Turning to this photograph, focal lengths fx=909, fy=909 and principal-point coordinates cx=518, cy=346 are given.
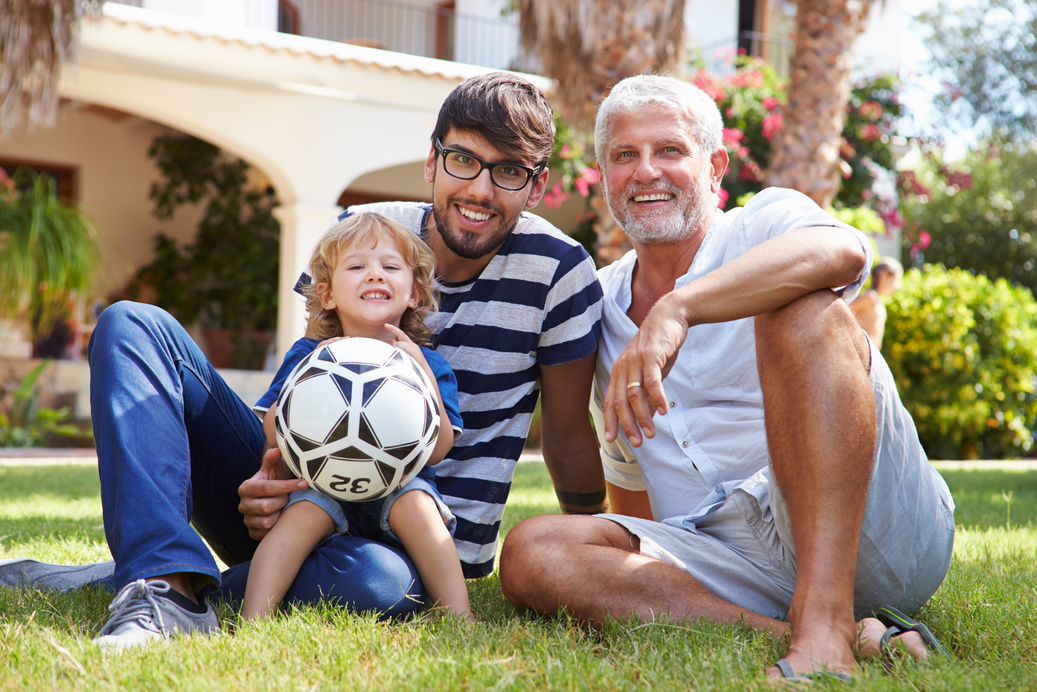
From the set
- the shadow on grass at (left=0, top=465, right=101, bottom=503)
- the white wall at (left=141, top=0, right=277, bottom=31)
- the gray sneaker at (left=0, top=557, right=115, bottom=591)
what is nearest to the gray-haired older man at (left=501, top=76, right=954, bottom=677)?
the gray sneaker at (left=0, top=557, right=115, bottom=591)

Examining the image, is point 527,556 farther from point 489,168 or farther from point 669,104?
point 669,104

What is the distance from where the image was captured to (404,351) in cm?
248

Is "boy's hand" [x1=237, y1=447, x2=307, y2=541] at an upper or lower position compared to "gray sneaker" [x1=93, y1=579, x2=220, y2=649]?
upper

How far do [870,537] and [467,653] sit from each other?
97 cm

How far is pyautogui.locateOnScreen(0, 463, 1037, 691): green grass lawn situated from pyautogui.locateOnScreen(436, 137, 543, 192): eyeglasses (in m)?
1.24

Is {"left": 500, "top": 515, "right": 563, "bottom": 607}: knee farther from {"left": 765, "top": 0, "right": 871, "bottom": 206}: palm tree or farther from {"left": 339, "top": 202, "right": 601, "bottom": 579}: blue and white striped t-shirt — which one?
{"left": 765, "top": 0, "right": 871, "bottom": 206}: palm tree

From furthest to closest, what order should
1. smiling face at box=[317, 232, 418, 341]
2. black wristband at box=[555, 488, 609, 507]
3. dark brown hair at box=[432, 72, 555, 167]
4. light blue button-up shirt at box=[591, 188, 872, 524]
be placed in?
black wristband at box=[555, 488, 609, 507] → dark brown hair at box=[432, 72, 555, 167] → smiling face at box=[317, 232, 418, 341] → light blue button-up shirt at box=[591, 188, 872, 524]

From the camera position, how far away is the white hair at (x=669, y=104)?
2.79 m

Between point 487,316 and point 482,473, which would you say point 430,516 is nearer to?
point 482,473

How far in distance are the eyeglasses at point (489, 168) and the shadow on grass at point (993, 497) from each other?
3090 mm

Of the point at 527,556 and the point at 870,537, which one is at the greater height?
the point at 870,537

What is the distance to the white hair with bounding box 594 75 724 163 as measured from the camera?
2.79 metres

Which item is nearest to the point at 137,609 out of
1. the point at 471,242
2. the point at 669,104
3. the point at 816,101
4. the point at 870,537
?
the point at 471,242

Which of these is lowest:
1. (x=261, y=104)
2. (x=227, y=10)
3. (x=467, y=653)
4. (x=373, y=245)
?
(x=467, y=653)
